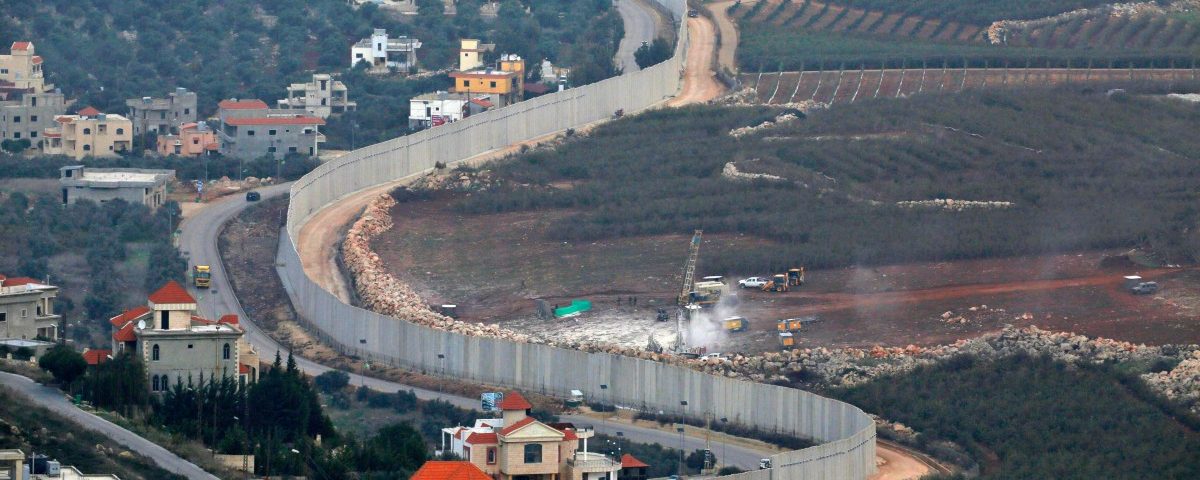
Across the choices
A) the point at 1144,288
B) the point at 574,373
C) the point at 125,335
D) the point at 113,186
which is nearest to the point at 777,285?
the point at 1144,288

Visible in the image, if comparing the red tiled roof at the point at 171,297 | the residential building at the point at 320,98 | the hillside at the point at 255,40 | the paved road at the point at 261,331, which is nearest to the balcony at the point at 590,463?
the paved road at the point at 261,331

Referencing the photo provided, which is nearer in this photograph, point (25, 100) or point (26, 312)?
point (26, 312)

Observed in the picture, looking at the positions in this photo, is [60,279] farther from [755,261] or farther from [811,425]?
[811,425]

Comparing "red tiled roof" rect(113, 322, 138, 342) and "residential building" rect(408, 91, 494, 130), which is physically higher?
"residential building" rect(408, 91, 494, 130)

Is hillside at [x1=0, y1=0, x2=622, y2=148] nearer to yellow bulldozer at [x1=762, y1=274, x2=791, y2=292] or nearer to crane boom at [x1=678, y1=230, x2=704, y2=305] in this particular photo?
crane boom at [x1=678, y1=230, x2=704, y2=305]

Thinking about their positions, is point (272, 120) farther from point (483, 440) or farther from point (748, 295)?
point (483, 440)

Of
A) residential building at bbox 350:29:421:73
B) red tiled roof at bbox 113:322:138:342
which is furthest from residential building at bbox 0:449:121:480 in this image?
residential building at bbox 350:29:421:73
